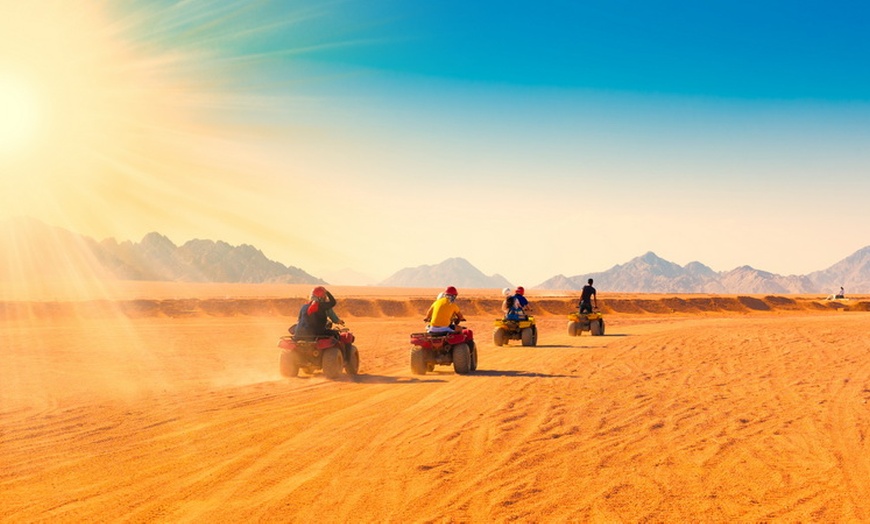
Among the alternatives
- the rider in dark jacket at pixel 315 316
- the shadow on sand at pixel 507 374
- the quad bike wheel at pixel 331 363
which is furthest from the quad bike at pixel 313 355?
the shadow on sand at pixel 507 374

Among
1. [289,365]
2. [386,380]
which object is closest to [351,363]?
[386,380]

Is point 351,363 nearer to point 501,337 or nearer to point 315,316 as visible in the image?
point 315,316

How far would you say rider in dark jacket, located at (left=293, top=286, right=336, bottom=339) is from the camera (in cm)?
1609

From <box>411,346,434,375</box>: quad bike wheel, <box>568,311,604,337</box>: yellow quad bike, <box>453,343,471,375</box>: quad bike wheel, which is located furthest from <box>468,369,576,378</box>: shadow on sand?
<box>568,311,604,337</box>: yellow quad bike

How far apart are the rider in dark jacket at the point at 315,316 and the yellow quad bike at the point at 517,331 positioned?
381 inches

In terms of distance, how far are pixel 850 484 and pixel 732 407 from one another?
4626 millimetres

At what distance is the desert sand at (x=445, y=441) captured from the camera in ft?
22.6

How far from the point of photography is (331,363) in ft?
52.4

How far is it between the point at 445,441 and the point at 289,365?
7668 millimetres

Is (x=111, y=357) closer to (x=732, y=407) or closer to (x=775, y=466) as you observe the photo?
(x=732, y=407)

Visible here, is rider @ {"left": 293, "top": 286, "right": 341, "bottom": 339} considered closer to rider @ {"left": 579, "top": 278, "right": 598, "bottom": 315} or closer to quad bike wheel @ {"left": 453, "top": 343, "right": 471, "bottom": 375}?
quad bike wheel @ {"left": 453, "top": 343, "right": 471, "bottom": 375}

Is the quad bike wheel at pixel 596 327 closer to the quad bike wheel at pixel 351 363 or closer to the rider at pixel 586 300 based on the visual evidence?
the rider at pixel 586 300

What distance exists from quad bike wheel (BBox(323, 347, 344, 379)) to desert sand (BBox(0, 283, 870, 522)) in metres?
0.25

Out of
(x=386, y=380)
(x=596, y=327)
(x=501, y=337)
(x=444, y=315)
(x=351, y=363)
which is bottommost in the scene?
(x=386, y=380)
